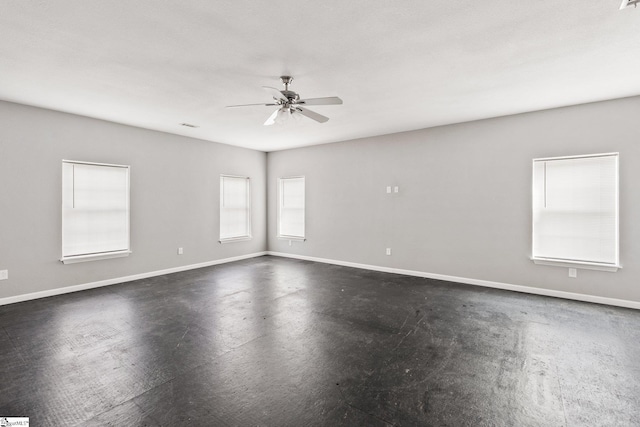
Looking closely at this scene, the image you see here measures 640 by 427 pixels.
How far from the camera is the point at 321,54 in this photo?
264 centimetres

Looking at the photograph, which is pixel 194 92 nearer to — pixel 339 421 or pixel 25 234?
pixel 25 234

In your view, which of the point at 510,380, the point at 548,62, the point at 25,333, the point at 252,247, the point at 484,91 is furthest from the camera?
the point at 252,247

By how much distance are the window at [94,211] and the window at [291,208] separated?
10.7 ft

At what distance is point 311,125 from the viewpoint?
4.98m

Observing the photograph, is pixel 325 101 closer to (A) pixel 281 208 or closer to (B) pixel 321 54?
(B) pixel 321 54

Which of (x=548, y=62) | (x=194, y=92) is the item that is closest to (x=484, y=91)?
(x=548, y=62)

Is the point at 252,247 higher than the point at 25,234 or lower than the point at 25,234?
lower

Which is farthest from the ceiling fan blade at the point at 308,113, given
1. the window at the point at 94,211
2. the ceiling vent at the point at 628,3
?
the window at the point at 94,211

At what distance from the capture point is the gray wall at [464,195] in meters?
3.82

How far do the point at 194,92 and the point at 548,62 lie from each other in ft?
12.0

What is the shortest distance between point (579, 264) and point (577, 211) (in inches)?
27.9

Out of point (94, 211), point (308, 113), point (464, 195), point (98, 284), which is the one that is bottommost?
point (98, 284)

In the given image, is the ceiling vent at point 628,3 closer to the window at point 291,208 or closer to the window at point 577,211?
the window at point 577,211

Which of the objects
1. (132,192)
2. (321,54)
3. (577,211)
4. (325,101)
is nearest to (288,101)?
(325,101)
